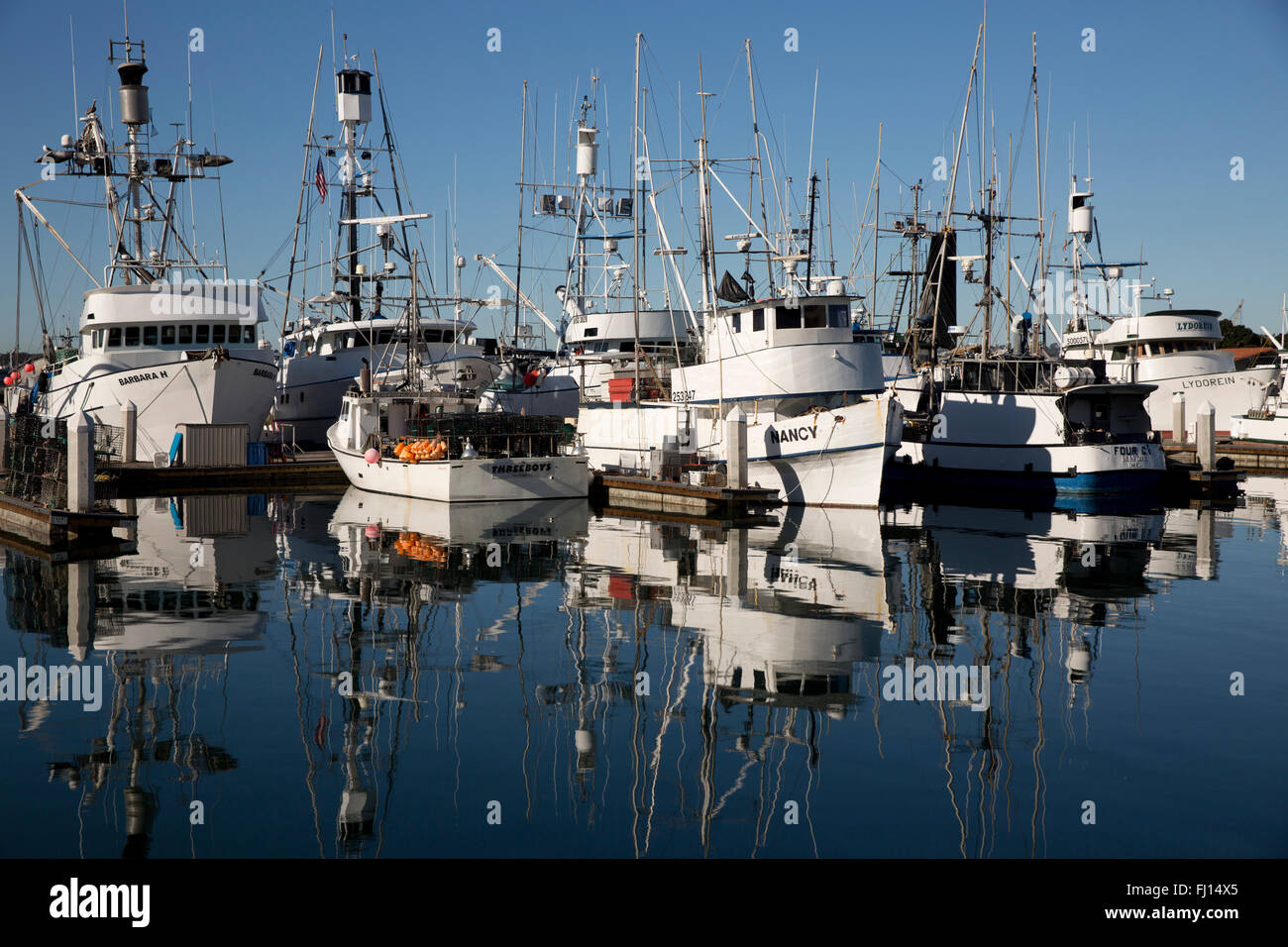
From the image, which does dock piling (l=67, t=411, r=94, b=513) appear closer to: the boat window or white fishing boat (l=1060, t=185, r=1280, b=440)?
the boat window

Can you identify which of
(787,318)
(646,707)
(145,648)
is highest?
(787,318)

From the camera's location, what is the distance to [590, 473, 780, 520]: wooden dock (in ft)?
90.8

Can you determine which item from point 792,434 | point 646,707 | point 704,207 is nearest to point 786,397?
point 792,434

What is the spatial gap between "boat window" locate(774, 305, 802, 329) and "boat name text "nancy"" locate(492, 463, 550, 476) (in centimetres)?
735

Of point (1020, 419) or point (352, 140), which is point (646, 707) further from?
point (352, 140)

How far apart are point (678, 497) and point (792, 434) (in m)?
3.65

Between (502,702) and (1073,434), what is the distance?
2685 centimetres

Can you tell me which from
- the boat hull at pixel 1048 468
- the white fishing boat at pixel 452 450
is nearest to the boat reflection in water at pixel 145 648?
the white fishing boat at pixel 452 450

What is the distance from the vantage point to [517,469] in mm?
29844
